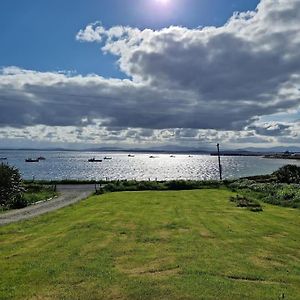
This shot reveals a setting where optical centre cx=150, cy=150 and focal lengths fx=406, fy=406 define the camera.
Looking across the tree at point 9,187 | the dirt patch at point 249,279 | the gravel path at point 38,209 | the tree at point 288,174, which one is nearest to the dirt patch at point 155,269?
the dirt patch at point 249,279

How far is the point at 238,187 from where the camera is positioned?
4744cm

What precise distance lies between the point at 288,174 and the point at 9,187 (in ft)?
115

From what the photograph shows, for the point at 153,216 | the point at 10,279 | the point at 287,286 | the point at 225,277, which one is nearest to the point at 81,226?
the point at 153,216

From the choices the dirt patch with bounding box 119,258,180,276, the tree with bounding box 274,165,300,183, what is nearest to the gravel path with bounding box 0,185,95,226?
the dirt patch with bounding box 119,258,180,276

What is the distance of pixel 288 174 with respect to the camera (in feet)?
175

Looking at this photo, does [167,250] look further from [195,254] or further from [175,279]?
[175,279]

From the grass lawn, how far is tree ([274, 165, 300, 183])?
2975 cm

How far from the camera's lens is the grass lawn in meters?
10.5

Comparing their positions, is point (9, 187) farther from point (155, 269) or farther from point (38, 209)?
point (155, 269)

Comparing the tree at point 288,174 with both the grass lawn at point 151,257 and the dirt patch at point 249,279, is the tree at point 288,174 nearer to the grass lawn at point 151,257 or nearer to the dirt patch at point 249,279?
the grass lawn at point 151,257

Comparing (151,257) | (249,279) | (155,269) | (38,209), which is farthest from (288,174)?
(155,269)

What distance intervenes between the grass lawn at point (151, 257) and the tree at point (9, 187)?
29.3ft

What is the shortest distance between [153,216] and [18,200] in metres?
12.5

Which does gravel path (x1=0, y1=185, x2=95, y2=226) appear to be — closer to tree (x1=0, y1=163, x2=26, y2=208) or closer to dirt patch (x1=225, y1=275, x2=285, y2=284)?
tree (x1=0, y1=163, x2=26, y2=208)
